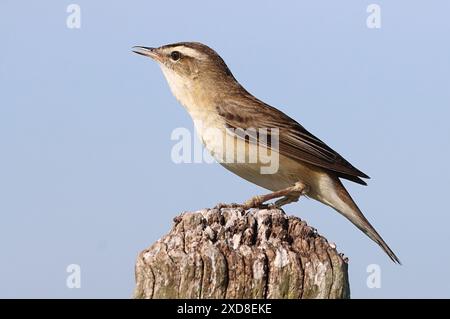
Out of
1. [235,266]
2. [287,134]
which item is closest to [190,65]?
[287,134]

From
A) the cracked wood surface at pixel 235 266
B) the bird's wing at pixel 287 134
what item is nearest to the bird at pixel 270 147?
the bird's wing at pixel 287 134

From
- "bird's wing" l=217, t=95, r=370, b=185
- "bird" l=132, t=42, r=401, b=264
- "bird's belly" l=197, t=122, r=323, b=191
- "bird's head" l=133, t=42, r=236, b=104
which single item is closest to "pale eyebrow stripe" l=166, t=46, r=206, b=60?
"bird's head" l=133, t=42, r=236, b=104

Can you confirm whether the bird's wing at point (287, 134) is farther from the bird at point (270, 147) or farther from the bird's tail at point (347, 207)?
the bird's tail at point (347, 207)

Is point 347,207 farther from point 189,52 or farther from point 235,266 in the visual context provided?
point 235,266

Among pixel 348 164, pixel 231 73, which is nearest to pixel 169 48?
pixel 231 73

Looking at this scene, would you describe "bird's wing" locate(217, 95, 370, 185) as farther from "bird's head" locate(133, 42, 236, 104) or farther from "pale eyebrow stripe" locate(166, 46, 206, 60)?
"pale eyebrow stripe" locate(166, 46, 206, 60)
